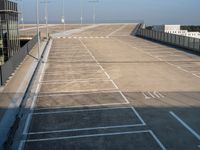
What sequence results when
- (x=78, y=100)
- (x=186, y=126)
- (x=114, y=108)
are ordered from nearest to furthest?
1. (x=186, y=126)
2. (x=114, y=108)
3. (x=78, y=100)

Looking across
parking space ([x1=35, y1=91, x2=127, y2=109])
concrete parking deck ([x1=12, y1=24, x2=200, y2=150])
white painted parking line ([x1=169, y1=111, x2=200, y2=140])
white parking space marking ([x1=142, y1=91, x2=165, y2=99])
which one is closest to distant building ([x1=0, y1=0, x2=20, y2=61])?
concrete parking deck ([x1=12, y1=24, x2=200, y2=150])

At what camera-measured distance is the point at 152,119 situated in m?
14.9

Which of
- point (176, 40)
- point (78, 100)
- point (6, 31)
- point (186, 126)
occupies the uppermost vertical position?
point (6, 31)

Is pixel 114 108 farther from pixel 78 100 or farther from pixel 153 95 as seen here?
pixel 153 95

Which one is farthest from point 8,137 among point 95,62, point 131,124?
point 95,62

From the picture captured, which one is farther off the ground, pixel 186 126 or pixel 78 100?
pixel 78 100

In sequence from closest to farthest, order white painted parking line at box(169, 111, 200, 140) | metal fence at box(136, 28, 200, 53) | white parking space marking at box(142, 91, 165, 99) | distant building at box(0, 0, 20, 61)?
white painted parking line at box(169, 111, 200, 140), white parking space marking at box(142, 91, 165, 99), distant building at box(0, 0, 20, 61), metal fence at box(136, 28, 200, 53)

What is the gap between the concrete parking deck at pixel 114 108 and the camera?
496 inches

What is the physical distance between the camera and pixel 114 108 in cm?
1656

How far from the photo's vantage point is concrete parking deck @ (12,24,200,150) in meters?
12.6

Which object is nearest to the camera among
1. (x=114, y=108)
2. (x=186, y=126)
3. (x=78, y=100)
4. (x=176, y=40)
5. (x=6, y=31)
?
(x=186, y=126)

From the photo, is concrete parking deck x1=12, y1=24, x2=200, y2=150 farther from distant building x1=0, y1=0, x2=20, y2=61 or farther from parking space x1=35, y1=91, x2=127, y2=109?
distant building x1=0, y1=0, x2=20, y2=61

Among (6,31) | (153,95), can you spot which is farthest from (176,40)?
(153,95)

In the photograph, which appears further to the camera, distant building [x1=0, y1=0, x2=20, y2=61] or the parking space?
distant building [x1=0, y1=0, x2=20, y2=61]
